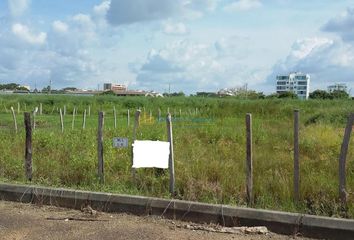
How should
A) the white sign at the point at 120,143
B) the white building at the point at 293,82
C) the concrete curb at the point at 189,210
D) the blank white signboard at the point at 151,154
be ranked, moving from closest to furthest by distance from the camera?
the concrete curb at the point at 189,210 < the blank white signboard at the point at 151,154 < the white sign at the point at 120,143 < the white building at the point at 293,82

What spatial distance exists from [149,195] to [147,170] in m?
0.83

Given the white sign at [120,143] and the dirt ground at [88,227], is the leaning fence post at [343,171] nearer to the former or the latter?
the dirt ground at [88,227]

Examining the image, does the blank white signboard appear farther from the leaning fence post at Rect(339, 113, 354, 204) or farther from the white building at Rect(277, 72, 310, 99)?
the white building at Rect(277, 72, 310, 99)

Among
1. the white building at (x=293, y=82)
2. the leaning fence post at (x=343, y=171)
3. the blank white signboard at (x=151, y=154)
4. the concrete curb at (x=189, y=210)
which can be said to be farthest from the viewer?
the white building at (x=293, y=82)

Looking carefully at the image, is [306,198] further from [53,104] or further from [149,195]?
[53,104]

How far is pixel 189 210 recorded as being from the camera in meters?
6.37

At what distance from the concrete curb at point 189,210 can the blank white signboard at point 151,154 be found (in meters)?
0.69

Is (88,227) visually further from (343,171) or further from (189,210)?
(343,171)

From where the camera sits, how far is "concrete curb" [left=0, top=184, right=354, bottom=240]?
561cm

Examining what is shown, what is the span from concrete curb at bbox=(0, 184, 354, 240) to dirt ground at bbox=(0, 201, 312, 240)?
142 millimetres

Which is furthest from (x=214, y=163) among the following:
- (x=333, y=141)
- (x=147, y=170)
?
(x=333, y=141)

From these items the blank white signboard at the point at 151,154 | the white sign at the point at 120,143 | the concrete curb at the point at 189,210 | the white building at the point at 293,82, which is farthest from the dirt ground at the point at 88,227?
the white building at the point at 293,82

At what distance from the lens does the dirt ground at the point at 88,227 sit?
5676mm

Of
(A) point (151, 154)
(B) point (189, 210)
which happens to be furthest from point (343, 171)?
(A) point (151, 154)
